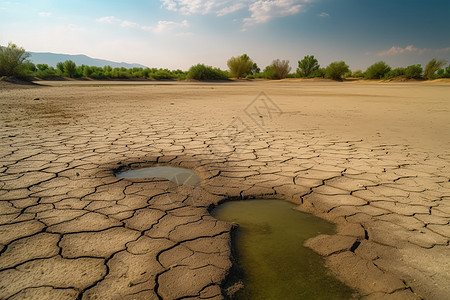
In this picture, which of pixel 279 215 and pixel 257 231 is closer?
pixel 257 231

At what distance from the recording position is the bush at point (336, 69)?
98.5 feet

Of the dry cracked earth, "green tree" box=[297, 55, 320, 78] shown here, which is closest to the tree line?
"green tree" box=[297, 55, 320, 78]

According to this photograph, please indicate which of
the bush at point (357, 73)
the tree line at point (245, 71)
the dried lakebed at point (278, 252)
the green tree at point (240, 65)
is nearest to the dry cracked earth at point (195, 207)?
the dried lakebed at point (278, 252)

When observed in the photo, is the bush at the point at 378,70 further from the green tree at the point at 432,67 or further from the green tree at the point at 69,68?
the green tree at the point at 69,68

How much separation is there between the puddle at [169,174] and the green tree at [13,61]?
17.7 m

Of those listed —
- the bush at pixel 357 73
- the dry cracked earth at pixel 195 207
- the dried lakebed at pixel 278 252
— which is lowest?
the dried lakebed at pixel 278 252

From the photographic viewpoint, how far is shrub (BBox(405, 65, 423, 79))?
91.2ft

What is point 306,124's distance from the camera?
5.30 meters

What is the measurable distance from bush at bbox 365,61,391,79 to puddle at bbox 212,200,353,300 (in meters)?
34.3

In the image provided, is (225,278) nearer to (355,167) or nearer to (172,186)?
(172,186)

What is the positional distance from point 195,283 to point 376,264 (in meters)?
0.95

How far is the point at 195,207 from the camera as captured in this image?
6.56ft

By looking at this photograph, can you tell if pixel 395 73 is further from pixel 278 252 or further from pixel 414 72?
pixel 278 252

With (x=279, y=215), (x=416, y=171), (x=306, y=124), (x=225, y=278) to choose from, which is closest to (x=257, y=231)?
(x=279, y=215)
